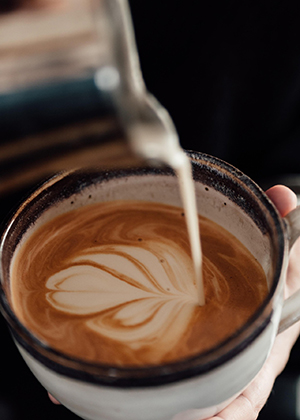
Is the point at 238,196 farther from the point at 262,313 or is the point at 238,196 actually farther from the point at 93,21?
the point at 93,21

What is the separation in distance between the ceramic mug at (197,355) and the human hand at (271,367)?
12 cm

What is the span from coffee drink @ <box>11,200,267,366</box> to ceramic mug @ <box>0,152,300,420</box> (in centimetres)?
4

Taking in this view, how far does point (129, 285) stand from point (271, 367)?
0.34 metres

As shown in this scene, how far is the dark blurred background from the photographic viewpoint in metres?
0.97

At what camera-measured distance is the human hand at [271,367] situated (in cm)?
72

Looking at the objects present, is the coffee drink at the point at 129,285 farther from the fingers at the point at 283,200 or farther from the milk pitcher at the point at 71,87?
the milk pitcher at the point at 71,87

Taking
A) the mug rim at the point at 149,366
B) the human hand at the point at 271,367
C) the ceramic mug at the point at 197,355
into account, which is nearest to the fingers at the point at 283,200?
the human hand at the point at 271,367

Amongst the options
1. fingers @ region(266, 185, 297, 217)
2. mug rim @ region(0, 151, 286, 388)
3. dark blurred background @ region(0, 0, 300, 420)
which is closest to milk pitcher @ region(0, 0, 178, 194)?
mug rim @ region(0, 151, 286, 388)

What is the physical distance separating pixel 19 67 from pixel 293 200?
0.53m

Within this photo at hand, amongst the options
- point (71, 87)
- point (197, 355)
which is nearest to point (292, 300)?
point (197, 355)

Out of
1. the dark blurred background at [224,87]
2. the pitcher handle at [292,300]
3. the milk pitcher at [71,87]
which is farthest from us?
the dark blurred background at [224,87]

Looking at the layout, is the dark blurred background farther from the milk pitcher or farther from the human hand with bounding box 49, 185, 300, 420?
the milk pitcher

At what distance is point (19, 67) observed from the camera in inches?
15.4

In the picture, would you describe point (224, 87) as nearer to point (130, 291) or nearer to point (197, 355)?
point (130, 291)
